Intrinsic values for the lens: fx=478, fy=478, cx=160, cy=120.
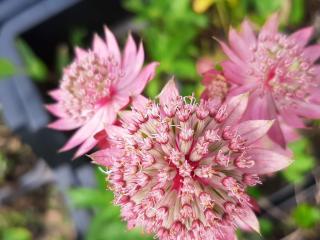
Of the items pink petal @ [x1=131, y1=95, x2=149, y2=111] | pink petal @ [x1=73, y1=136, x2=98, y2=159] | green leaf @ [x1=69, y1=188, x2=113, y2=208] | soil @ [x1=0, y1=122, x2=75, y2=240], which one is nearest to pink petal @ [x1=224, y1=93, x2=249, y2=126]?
pink petal @ [x1=131, y1=95, x2=149, y2=111]

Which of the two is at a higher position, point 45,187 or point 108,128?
point 108,128

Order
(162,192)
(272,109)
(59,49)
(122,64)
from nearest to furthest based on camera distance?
(162,192)
(272,109)
(122,64)
(59,49)

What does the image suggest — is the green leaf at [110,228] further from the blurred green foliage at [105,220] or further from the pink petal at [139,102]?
the pink petal at [139,102]

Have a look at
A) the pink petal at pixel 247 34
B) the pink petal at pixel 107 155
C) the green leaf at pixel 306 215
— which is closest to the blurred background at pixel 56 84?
the green leaf at pixel 306 215

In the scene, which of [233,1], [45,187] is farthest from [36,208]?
[233,1]

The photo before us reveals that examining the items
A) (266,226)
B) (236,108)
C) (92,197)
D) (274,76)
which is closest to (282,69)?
(274,76)

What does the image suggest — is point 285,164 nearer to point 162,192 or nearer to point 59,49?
point 162,192

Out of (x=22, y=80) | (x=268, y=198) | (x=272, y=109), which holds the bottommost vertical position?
(x=268, y=198)
